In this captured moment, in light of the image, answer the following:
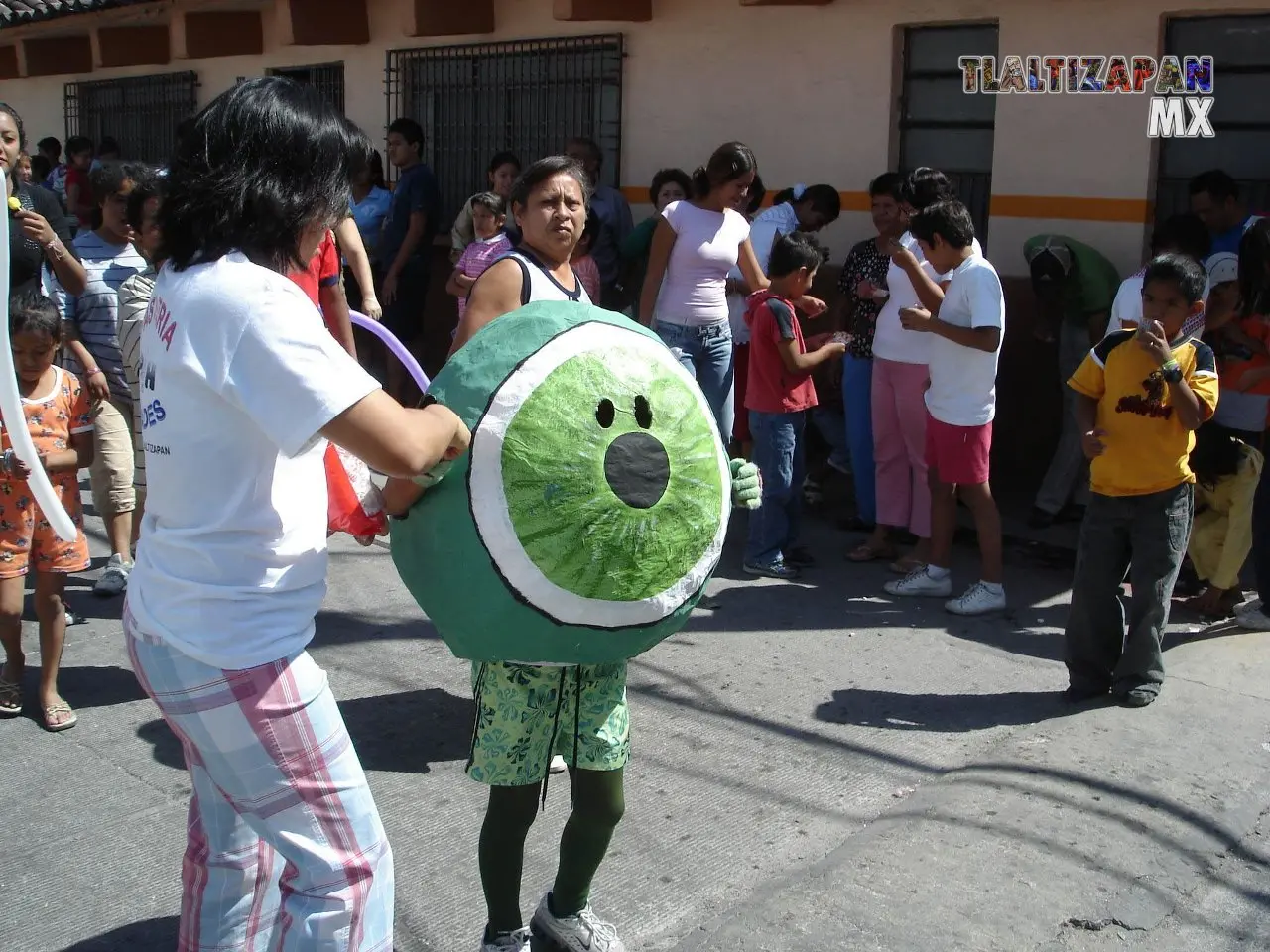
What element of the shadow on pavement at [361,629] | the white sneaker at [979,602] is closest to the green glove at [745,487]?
the shadow on pavement at [361,629]

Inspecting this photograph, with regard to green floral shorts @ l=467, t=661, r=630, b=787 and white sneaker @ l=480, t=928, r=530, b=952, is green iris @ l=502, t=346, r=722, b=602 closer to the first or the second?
green floral shorts @ l=467, t=661, r=630, b=787

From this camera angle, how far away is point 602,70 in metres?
9.58

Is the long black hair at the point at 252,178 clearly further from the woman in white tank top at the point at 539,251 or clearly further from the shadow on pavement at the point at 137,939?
the shadow on pavement at the point at 137,939

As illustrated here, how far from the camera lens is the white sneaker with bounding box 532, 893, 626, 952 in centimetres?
296

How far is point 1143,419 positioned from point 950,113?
3.85 meters

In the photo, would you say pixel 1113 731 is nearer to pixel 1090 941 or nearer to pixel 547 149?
pixel 1090 941

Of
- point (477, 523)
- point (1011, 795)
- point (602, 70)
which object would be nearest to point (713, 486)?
point (477, 523)

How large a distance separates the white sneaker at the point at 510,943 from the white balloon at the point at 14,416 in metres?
1.27

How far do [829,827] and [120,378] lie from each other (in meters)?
3.77

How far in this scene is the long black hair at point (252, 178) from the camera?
2160 millimetres

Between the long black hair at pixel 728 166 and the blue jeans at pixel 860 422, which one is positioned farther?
the blue jeans at pixel 860 422

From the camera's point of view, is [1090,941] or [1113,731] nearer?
[1090,941]

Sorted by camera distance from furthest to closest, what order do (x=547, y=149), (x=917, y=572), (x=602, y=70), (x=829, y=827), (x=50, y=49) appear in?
(x=50, y=49), (x=547, y=149), (x=602, y=70), (x=917, y=572), (x=829, y=827)

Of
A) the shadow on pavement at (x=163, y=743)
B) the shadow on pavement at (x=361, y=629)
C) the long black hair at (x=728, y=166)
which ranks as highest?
the long black hair at (x=728, y=166)
